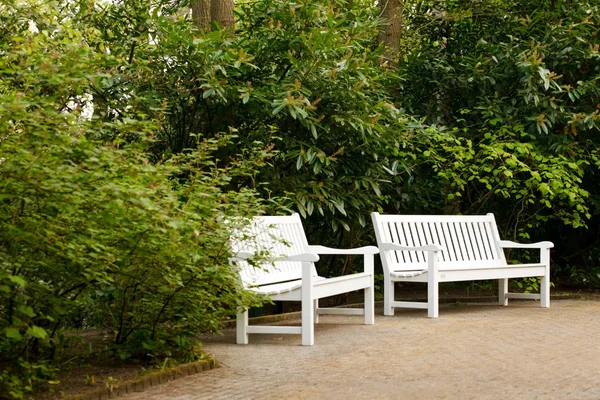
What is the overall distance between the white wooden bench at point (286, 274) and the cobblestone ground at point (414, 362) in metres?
0.15

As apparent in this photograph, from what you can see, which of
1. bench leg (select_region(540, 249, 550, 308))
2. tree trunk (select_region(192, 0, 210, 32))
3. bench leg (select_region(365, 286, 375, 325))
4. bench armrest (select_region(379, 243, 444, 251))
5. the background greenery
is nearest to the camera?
the background greenery

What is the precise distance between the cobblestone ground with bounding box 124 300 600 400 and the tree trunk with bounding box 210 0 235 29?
3471 millimetres

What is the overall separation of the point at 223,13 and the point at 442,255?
145 inches

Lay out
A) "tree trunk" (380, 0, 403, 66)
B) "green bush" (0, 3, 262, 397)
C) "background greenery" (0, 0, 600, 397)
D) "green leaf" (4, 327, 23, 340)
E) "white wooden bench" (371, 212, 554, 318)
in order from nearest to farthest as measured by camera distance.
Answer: "green leaf" (4, 327, 23, 340), "green bush" (0, 3, 262, 397), "background greenery" (0, 0, 600, 397), "white wooden bench" (371, 212, 554, 318), "tree trunk" (380, 0, 403, 66)

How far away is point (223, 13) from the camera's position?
9.98 meters

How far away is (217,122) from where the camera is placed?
938 centimetres

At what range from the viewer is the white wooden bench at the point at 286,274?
7.01 meters

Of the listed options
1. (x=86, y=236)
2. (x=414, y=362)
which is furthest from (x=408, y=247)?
(x=86, y=236)

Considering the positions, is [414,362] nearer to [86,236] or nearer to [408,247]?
[86,236]

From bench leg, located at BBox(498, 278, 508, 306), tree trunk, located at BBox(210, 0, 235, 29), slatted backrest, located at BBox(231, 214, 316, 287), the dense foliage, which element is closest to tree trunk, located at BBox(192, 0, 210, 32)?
tree trunk, located at BBox(210, 0, 235, 29)

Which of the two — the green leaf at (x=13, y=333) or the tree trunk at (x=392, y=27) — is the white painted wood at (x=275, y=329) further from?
the tree trunk at (x=392, y=27)

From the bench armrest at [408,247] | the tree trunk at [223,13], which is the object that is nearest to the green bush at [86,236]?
the bench armrest at [408,247]

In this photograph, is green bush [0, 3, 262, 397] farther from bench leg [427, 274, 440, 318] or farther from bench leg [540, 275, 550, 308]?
bench leg [540, 275, 550, 308]

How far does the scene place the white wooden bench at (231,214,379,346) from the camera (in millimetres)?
7012
